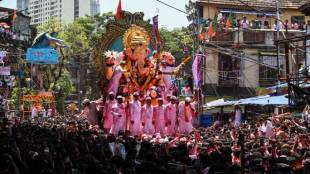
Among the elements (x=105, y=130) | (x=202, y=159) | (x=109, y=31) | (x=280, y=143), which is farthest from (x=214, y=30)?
(x=202, y=159)

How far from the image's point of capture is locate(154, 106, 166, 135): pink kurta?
19.8 meters

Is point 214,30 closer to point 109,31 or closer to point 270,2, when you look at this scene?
point 270,2

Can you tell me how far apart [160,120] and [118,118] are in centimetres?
153

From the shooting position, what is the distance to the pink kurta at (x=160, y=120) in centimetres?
1983

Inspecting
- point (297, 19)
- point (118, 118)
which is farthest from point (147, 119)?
point (297, 19)

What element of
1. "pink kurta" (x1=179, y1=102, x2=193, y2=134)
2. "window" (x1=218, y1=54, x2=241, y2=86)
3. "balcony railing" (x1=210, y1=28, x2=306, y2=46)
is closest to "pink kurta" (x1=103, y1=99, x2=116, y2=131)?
"pink kurta" (x1=179, y1=102, x2=193, y2=134)

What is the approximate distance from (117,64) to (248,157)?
10.4 metres

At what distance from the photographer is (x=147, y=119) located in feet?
64.8

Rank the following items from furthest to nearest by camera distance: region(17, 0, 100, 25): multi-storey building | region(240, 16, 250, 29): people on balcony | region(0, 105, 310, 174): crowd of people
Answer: region(17, 0, 100, 25): multi-storey building, region(240, 16, 250, 29): people on balcony, region(0, 105, 310, 174): crowd of people

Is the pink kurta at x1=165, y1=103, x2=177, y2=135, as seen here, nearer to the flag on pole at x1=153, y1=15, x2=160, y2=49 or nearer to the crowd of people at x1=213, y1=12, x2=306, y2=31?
the flag on pole at x1=153, y1=15, x2=160, y2=49

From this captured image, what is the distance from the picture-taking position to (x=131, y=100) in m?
20.0

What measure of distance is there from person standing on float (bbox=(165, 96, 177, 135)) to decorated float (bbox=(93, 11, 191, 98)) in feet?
2.98

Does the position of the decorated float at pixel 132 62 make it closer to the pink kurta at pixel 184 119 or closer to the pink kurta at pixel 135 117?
the pink kurta at pixel 135 117

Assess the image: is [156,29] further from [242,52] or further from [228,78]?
[228,78]
